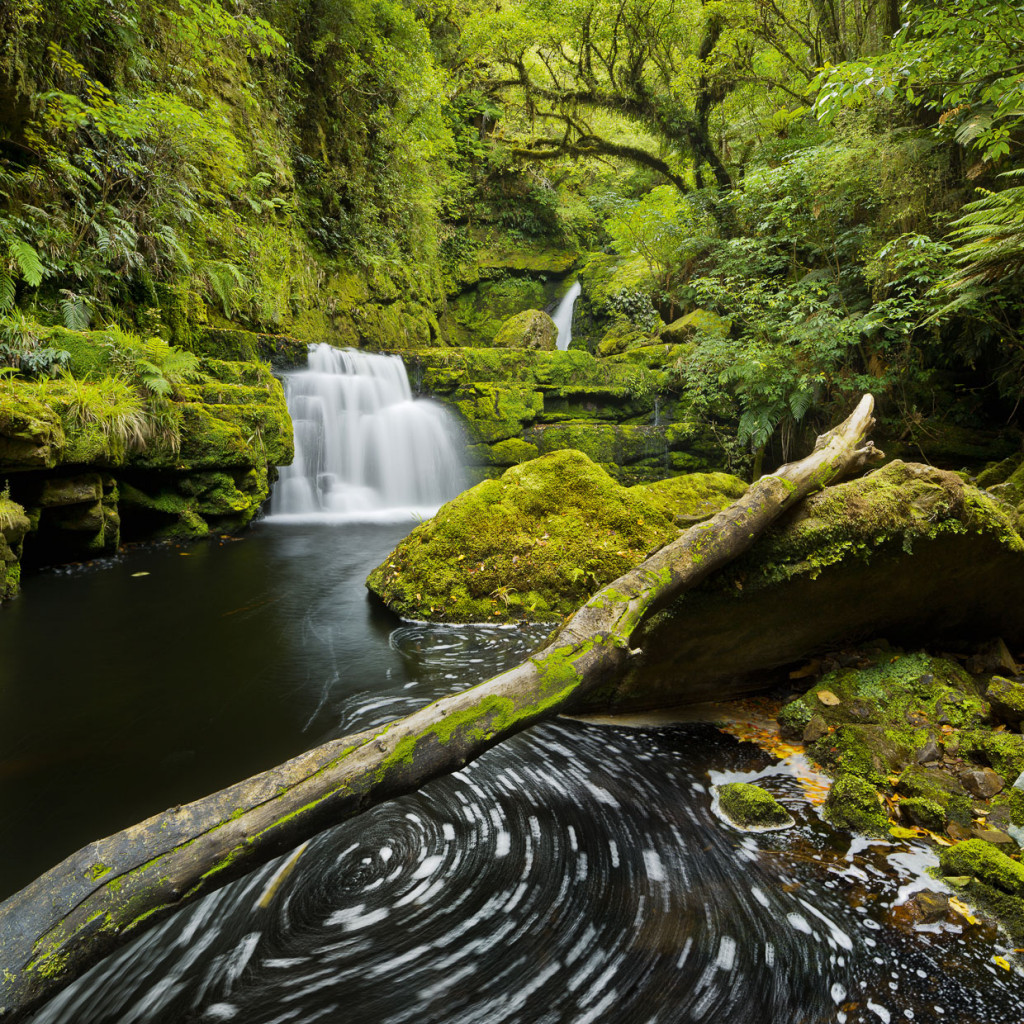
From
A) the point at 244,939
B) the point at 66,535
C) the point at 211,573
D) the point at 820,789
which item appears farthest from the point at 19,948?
the point at 66,535

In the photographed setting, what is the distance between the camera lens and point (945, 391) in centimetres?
842

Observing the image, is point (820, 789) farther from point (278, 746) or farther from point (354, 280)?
point (354, 280)

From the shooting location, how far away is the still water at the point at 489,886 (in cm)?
173

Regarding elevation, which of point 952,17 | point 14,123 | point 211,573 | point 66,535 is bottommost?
point 211,573

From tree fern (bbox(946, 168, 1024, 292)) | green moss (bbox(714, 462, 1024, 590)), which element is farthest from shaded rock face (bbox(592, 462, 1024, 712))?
tree fern (bbox(946, 168, 1024, 292))

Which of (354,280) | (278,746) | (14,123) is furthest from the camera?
(354,280)

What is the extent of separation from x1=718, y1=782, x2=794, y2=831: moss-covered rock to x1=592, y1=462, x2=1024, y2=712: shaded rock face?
904 millimetres

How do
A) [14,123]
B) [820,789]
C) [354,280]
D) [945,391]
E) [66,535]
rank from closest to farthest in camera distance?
1. [820,789]
2. [66,535]
3. [14,123]
4. [945,391]
5. [354,280]

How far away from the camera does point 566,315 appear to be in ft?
67.1

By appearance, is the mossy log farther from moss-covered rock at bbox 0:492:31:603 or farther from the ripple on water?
moss-covered rock at bbox 0:492:31:603

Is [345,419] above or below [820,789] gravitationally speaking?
above

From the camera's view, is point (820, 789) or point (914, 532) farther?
point (914, 532)

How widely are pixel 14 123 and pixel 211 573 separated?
6.81 meters

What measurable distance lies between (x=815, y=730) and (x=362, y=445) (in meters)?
10.2
